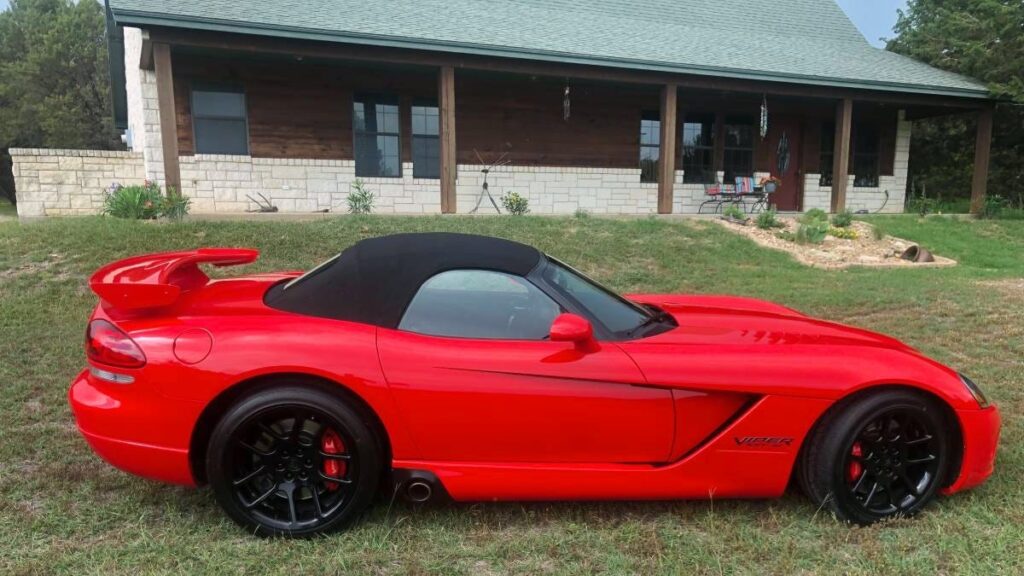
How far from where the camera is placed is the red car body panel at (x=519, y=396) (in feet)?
7.62

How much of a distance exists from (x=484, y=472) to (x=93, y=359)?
1.59 meters

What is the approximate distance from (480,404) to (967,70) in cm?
2258

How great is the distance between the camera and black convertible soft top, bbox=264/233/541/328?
2.53 meters

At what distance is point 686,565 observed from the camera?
2258mm

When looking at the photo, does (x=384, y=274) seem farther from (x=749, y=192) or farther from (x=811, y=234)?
(x=749, y=192)

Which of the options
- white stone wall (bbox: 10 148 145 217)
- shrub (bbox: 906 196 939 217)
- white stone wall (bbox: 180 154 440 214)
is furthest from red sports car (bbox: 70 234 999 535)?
shrub (bbox: 906 196 939 217)

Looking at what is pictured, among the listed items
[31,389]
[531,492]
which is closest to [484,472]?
[531,492]

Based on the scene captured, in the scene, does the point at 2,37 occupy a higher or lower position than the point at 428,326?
higher

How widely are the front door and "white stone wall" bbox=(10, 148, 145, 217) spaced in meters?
14.5

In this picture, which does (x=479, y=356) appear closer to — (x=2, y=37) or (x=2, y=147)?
(x=2, y=147)

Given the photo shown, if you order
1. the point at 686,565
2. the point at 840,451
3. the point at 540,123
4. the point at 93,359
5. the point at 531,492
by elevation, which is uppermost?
the point at 540,123

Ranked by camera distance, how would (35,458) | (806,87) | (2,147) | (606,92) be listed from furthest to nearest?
(2,147) < (606,92) < (806,87) < (35,458)

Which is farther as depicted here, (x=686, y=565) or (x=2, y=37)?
(x=2, y=37)

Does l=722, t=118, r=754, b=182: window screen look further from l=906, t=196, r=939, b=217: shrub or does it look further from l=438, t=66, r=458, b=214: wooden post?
l=438, t=66, r=458, b=214: wooden post
